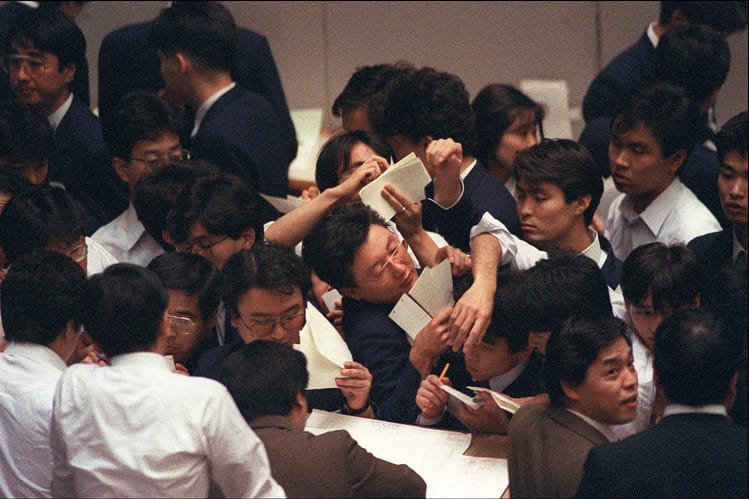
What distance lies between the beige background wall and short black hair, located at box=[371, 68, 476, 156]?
2459 mm

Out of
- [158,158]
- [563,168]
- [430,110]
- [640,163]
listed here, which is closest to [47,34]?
[158,158]

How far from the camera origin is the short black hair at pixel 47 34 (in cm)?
453

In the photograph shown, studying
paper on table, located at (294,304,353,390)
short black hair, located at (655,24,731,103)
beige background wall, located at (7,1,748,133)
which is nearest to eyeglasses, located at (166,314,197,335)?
paper on table, located at (294,304,353,390)

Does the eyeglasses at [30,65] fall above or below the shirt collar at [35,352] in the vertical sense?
above

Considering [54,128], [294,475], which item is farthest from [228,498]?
[54,128]

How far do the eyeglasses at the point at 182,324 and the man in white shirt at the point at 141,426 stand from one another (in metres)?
0.75

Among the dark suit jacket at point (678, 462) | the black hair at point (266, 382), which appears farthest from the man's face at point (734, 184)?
the black hair at point (266, 382)

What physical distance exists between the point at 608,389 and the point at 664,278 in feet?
1.75

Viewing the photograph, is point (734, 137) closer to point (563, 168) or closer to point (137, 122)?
point (563, 168)

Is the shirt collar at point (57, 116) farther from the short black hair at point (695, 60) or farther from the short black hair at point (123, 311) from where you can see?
the short black hair at point (695, 60)

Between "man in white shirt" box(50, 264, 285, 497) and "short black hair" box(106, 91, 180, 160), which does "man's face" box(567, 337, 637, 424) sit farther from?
"short black hair" box(106, 91, 180, 160)

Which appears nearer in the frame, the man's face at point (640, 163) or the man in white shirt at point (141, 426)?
the man in white shirt at point (141, 426)

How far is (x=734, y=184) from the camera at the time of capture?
324 cm

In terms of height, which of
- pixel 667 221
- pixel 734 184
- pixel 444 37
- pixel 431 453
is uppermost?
pixel 734 184
